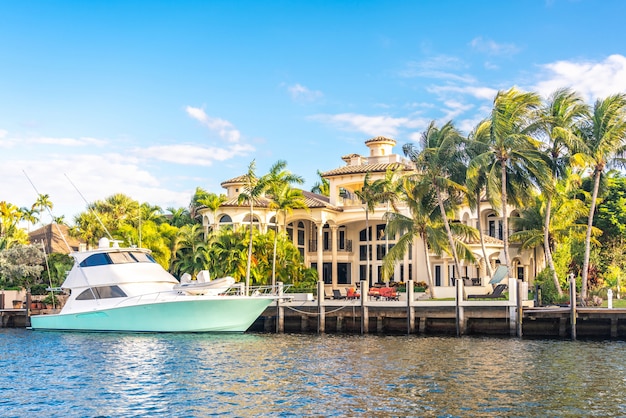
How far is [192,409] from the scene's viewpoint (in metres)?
19.0

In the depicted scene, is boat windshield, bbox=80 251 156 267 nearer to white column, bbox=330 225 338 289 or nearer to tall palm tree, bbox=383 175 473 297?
tall palm tree, bbox=383 175 473 297

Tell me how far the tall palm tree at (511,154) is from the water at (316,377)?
10875 mm

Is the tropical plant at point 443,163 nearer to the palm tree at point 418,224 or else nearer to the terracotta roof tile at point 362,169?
the palm tree at point 418,224

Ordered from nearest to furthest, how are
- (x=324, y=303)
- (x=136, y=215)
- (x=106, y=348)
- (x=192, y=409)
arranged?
(x=192, y=409) < (x=106, y=348) < (x=324, y=303) < (x=136, y=215)

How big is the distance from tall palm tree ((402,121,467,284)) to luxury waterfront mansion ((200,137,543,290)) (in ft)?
27.6

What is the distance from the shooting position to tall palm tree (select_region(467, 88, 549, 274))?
130 feet

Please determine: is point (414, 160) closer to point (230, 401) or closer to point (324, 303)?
point (324, 303)

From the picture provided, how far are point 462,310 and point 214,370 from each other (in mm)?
13936

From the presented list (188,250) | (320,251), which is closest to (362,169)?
(320,251)

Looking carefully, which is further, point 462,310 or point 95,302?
point 95,302

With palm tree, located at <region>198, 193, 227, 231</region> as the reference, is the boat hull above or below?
below

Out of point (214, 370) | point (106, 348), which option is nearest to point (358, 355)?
point (214, 370)

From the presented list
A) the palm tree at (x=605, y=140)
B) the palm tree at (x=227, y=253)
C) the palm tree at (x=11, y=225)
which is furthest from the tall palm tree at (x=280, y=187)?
the palm tree at (x=11, y=225)

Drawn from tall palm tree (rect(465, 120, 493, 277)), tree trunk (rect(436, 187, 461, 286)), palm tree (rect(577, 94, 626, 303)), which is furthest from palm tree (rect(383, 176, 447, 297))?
palm tree (rect(577, 94, 626, 303))
